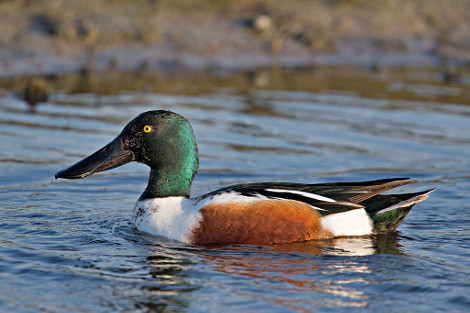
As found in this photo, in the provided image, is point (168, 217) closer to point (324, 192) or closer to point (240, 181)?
point (324, 192)

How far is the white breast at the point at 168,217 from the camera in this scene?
20.7ft

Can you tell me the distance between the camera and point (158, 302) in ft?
16.5

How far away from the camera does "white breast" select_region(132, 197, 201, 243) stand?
631cm

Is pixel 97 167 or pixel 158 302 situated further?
pixel 97 167

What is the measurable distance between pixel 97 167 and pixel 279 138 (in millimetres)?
4151

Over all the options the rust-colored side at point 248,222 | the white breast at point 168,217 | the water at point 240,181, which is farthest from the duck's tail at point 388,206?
the white breast at point 168,217

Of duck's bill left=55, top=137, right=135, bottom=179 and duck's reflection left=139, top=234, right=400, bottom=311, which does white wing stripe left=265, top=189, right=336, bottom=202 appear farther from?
duck's bill left=55, top=137, right=135, bottom=179

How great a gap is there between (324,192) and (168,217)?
127cm

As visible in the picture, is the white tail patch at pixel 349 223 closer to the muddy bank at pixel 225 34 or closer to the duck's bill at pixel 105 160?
the duck's bill at pixel 105 160

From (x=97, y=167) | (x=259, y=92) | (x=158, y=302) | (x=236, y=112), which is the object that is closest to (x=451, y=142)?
(x=236, y=112)

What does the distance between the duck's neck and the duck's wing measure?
12.9 inches

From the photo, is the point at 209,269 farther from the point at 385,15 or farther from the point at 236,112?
the point at 385,15

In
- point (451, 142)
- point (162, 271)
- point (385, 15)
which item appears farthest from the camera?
point (385, 15)

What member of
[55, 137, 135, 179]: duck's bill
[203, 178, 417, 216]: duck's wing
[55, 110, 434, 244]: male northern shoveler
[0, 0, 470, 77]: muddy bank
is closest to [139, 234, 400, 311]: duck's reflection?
[55, 110, 434, 244]: male northern shoveler
